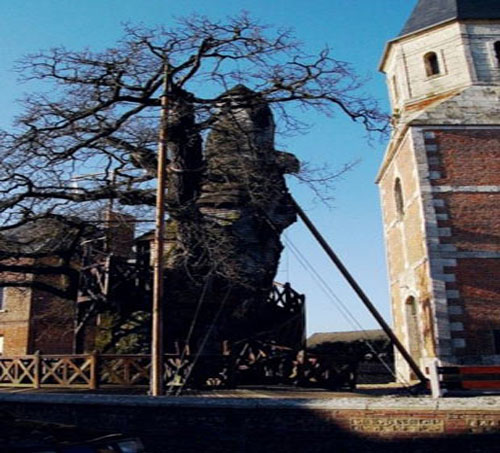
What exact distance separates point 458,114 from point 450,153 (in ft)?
5.56

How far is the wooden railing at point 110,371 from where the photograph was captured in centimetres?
1276

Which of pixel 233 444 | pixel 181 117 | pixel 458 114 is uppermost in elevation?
pixel 458 114

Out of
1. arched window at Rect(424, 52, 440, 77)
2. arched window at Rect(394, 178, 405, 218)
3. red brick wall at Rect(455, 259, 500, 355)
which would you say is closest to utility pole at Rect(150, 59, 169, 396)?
red brick wall at Rect(455, 259, 500, 355)

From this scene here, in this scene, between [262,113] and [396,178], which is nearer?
[262,113]

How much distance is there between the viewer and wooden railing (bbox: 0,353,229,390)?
12.8m

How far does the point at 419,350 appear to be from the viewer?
19.5 m

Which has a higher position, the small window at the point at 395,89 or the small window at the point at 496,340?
the small window at the point at 395,89

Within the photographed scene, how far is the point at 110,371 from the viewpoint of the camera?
535 inches

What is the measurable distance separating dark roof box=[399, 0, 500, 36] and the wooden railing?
655 inches

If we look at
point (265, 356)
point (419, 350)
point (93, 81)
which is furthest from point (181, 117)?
point (419, 350)

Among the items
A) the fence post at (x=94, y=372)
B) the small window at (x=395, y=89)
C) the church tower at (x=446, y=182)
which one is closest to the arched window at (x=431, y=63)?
the church tower at (x=446, y=182)

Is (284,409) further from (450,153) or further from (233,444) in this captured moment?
(450,153)

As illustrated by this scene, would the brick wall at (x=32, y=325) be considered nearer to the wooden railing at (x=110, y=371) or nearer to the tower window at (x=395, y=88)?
the wooden railing at (x=110, y=371)

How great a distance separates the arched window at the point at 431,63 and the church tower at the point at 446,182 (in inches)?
1.6
